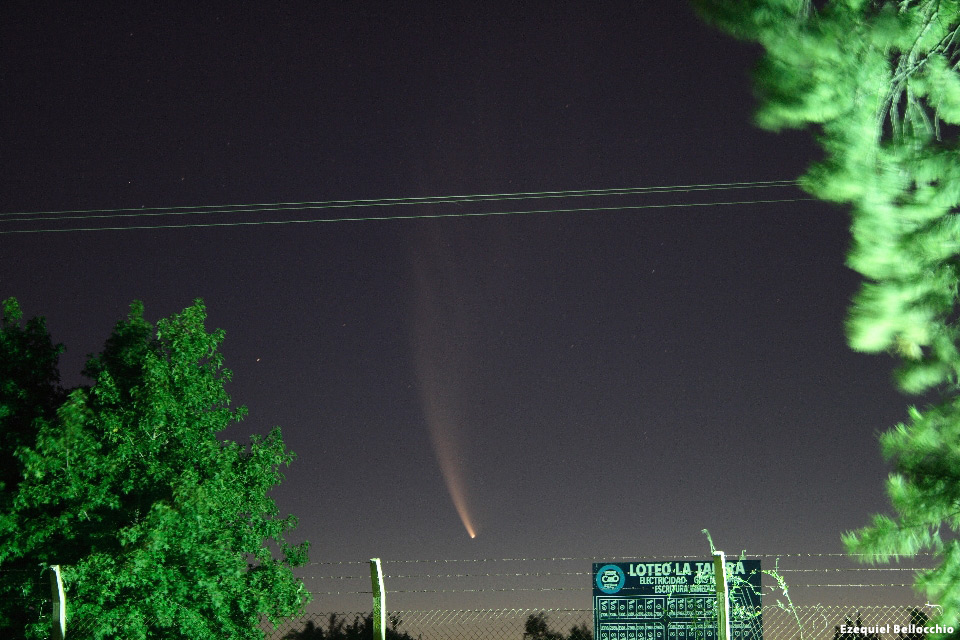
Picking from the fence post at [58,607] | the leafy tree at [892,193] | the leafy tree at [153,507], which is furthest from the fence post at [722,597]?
the leafy tree at [153,507]

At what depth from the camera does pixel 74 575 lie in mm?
15688

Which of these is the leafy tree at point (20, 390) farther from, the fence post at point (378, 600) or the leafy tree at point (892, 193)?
the leafy tree at point (892, 193)

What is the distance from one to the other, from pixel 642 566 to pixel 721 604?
15.0m

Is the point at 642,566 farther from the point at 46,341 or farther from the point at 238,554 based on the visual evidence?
the point at 46,341

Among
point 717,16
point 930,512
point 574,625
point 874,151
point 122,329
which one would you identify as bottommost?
point 574,625

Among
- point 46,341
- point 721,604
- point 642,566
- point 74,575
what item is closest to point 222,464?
point 74,575

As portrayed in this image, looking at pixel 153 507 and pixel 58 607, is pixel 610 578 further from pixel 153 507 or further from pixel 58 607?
pixel 58 607

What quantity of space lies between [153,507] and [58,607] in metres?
7.94

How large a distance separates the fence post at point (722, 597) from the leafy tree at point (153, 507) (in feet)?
34.8

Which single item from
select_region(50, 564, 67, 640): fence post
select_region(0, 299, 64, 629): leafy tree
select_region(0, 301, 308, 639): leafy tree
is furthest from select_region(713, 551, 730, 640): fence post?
select_region(0, 299, 64, 629): leafy tree

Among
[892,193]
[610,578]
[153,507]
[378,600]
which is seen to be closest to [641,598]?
[610,578]

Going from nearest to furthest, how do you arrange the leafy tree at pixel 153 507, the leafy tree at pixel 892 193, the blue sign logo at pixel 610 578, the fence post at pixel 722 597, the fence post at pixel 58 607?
the leafy tree at pixel 892 193 < the fence post at pixel 722 597 < the fence post at pixel 58 607 < the leafy tree at pixel 153 507 < the blue sign logo at pixel 610 578

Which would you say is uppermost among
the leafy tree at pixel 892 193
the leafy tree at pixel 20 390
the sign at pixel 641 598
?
the leafy tree at pixel 20 390

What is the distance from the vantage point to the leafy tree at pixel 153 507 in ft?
53.7
